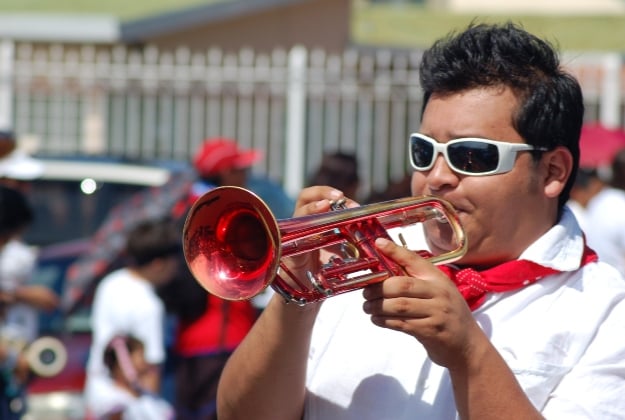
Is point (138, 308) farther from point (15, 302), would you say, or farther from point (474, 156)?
point (474, 156)

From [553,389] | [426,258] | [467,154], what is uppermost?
[467,154]

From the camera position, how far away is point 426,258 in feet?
8.76

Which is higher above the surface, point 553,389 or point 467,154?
point 467,154

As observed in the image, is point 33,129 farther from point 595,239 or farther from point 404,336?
point 404,336

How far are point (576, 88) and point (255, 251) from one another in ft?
2.52

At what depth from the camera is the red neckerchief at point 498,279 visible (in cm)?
265

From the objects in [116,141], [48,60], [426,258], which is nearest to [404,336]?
[426,258]

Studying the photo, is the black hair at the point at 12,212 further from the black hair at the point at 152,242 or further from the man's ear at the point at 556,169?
the man's ear at the point at 556,169

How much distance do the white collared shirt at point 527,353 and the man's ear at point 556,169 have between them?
85mm

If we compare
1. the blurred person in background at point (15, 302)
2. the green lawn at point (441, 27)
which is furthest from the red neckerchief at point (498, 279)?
the green lawn at point (441, 27)

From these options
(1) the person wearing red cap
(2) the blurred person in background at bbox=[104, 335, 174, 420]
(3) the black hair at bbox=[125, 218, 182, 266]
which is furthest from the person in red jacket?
(3) the black hair at bbox=[125, 218, 182, 266]

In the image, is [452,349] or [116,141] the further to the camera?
[116,141]

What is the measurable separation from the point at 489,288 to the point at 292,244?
0.42m

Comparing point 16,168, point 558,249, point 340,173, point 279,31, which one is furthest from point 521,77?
point 279,31
